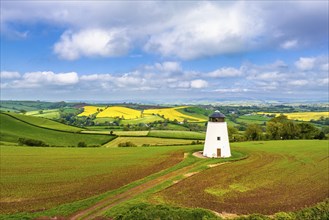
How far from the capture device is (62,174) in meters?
35.2

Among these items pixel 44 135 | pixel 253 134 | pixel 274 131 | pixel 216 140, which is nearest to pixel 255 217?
pixel 216 140

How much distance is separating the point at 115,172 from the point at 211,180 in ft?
39.4

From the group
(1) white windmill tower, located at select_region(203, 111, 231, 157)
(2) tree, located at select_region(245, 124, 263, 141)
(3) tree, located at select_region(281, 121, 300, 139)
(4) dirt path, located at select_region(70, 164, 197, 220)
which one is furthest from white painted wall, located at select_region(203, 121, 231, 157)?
(3) tree, located at select_region(281, 121, 300, 139)

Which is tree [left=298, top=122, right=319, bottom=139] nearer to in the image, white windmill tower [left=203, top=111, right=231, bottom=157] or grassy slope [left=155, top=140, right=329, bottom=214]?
grassy slope [left=155, top=140, right=329, bottom=214]

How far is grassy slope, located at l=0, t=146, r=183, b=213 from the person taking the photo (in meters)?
25.9

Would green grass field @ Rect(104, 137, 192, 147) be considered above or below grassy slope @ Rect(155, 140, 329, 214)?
below

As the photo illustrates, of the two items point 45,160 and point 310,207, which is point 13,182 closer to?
point 45,160

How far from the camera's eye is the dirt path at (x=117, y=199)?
873 inches

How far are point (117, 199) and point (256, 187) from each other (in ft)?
46.6

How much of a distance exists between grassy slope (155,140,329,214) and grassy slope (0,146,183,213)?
722 centimetres

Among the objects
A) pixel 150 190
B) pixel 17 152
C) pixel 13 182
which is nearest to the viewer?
pixel 150 190

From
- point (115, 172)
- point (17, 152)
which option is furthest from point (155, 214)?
point (17, 152)

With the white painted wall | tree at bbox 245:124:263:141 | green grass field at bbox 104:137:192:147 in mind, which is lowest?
green grass field at bbox 104:137:192:147

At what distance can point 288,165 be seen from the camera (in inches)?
1641
